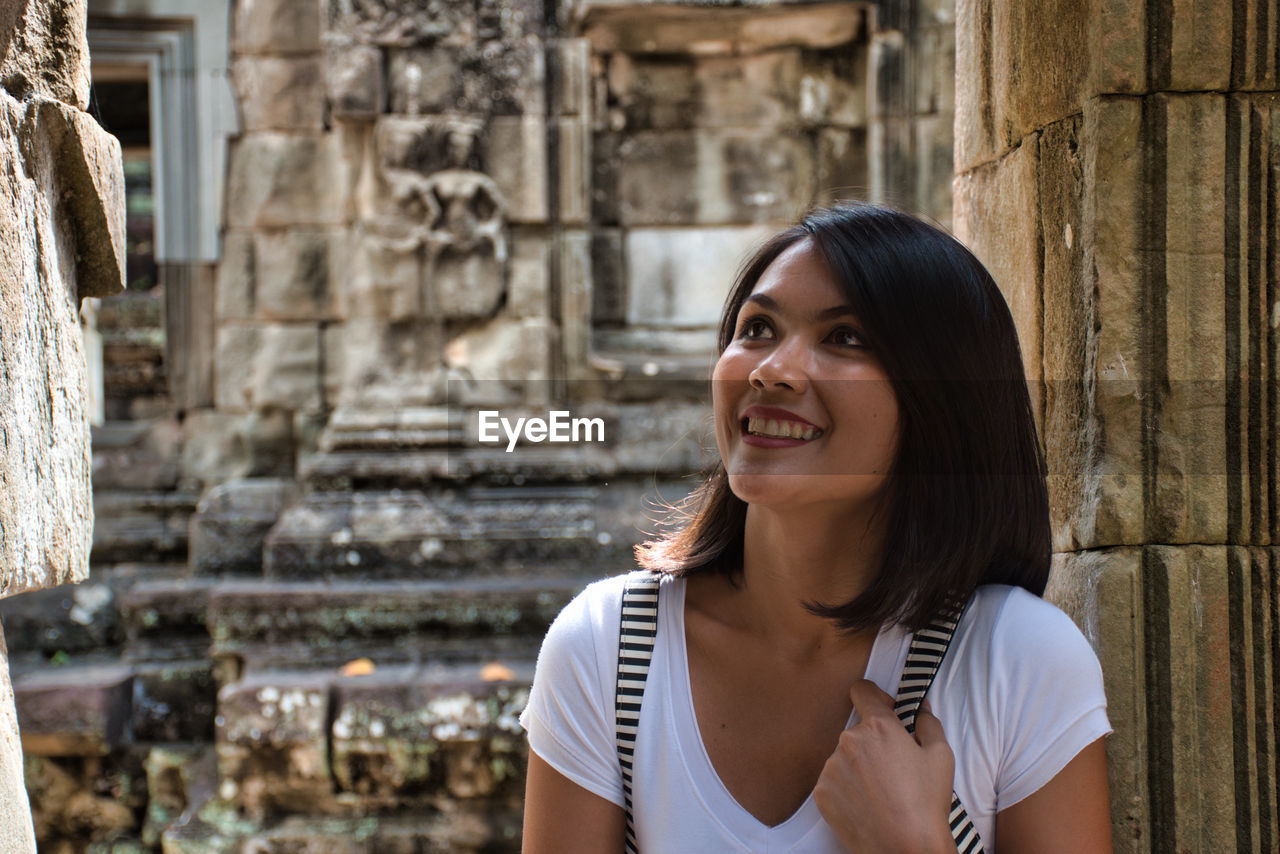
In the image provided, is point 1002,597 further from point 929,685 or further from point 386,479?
point 386,479

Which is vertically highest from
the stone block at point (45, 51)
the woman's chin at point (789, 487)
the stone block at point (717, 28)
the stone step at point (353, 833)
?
the stone block at point (717, 28)

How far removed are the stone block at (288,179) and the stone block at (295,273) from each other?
0.25ft

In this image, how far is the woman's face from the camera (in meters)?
1.56

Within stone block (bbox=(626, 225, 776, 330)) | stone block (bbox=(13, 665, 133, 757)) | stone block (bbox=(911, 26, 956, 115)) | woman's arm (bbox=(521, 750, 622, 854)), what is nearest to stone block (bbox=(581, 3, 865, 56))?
stone block (bbox=(911, 26, 956, 115))

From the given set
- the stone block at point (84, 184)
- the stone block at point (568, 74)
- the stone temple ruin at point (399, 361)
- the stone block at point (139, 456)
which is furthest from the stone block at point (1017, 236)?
the stone block at point (139, 456)

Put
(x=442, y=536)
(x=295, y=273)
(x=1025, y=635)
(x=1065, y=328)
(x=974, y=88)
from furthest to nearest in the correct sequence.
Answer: (x=295, y=273), (x=442, y=536), (x=974, y=88), (x=1065, y=328), (x=1025, y=635)

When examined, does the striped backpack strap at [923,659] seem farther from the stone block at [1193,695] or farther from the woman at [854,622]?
the stone block at [1193,695]

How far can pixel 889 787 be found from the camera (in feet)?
4.63

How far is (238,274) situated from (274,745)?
8.47ft

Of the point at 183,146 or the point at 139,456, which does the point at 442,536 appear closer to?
the point at 139,456

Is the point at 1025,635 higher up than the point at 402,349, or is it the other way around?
the point at 402,349

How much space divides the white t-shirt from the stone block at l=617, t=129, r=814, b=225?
4347 mm

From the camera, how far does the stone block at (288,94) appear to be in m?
5.84

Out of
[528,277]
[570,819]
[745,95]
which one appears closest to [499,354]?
[528,277]
